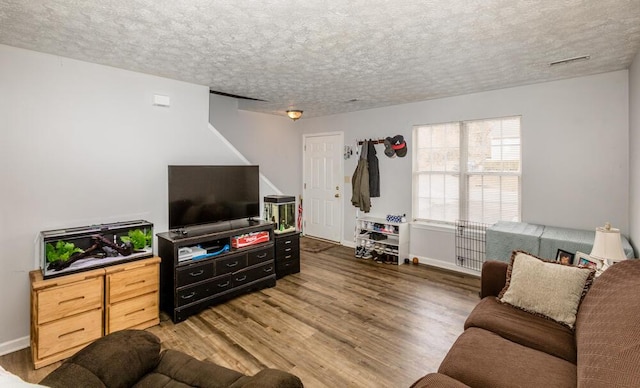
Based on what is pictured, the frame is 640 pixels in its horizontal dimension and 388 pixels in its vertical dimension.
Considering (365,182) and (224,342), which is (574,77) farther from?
(224,342)

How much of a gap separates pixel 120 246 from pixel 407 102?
13.5ft

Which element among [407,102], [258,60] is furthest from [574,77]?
[258,60]

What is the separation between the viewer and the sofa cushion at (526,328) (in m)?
1.71

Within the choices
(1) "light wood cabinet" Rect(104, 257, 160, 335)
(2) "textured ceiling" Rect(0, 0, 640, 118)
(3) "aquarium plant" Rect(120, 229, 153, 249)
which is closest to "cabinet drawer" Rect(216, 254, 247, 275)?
(1) "light wood cabinet" Rect(104, 257, 160, 335)

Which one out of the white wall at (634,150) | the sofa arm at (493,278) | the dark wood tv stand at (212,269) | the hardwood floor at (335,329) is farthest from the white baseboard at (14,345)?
the white wall at (634,150)

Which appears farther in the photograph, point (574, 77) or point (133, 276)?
point (574, 77)

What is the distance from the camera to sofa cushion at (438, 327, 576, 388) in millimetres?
1430

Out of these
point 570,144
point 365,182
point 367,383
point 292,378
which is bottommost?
point 367,383

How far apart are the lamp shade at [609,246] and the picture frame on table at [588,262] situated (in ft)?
0.42

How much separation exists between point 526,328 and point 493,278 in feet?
1.85

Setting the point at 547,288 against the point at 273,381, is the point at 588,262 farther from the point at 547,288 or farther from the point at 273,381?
the point at 273,381

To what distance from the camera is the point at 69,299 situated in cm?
244

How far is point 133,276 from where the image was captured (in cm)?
276

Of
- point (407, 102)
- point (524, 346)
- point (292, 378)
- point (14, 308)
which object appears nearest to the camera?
point (292, 378)
